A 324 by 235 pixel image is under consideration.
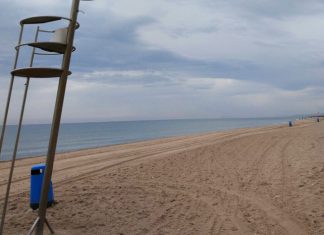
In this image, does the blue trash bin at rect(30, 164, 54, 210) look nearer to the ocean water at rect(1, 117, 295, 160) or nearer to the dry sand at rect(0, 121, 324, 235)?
the dry sand at rect(0, 121, 324, 235)

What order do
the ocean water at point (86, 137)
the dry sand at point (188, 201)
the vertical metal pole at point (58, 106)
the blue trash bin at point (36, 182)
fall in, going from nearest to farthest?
the vertical metal pole at point (58, 106)
the dry sand at point (188, 201)
the blue trash bin at point (36, 182)
the ocean water at point (86, 137)

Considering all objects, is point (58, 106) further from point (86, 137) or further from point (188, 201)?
point (86, 137)

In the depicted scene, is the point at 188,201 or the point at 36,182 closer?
the point at 36,182

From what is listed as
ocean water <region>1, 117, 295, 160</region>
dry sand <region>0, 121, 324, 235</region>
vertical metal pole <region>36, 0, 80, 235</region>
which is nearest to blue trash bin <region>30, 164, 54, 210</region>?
dry sand <region>0, 121, 324, 235</region>

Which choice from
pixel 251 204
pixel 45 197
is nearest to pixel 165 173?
pixel 251 204

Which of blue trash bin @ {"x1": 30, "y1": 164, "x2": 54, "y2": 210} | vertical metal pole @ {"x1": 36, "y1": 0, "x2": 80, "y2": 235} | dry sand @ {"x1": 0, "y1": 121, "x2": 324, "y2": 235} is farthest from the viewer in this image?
blue trash bin @ {"x1": 30, "y1": 164, "x2": 54, "y2": 210}

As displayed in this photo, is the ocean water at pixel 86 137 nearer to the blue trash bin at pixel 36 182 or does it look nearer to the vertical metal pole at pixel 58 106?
the blue trash bin at pixel 36 182

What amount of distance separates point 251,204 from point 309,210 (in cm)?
108

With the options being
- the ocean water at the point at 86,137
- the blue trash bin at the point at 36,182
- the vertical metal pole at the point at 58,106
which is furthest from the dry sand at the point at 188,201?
the ocean water at the point at 86,137

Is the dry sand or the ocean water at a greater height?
the dry sand

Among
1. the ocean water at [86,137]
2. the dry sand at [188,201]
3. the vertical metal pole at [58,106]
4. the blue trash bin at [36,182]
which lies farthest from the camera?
the ocean water at [86,137]

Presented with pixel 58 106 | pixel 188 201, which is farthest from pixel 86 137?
pixel 58 106

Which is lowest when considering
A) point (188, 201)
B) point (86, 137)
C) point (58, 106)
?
point (86, 137)

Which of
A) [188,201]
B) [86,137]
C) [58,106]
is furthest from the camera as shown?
[86,137]
